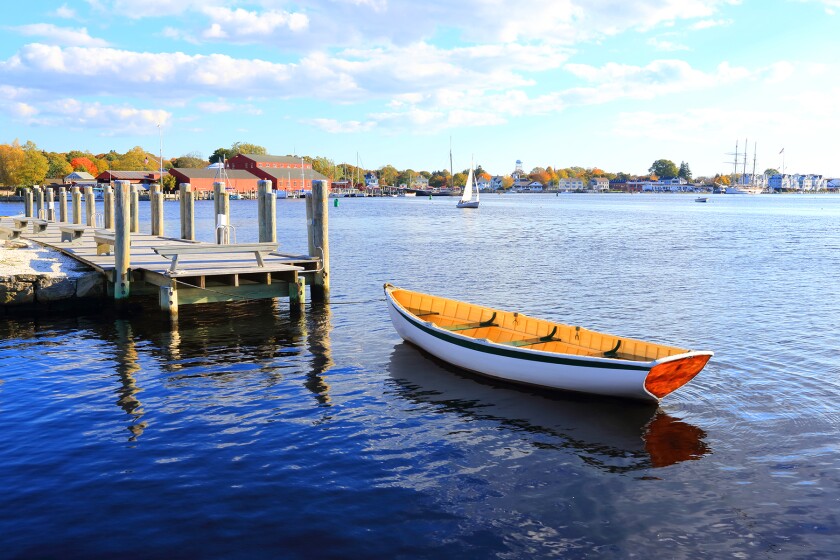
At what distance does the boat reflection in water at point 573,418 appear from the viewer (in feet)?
36.4

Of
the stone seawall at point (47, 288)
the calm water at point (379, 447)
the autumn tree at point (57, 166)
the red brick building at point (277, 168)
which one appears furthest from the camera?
the red brick building at point (277, 168)

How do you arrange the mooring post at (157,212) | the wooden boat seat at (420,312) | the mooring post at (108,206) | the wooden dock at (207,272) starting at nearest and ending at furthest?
the wooden boat seat at (420,312)
the wooden dock at (207,272)
the mooring post at (108,206)
the mooring post at (157,212)

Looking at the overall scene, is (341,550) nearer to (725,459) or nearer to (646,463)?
(646,463)

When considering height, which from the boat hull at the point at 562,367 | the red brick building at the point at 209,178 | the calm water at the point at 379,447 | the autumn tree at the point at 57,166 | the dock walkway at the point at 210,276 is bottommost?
the calm water at the point at 379,447

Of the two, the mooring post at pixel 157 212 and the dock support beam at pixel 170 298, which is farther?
the mooring post at pixel 157 212

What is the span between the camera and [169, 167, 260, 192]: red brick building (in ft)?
499

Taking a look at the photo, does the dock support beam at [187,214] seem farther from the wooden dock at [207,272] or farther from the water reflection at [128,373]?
the water reflection at [128,373]

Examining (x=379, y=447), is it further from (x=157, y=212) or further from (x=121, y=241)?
(x=157, y=212)

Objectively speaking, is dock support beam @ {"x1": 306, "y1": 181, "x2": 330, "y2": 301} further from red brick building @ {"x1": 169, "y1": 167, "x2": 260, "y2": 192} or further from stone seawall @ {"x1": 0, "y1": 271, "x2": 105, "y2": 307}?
red brick building @ {"x1": 169, "y1": 167, "x2": 260, "y2": 192}

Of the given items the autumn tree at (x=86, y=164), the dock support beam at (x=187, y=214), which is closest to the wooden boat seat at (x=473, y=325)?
the dock support beam at (x=187, y=214)

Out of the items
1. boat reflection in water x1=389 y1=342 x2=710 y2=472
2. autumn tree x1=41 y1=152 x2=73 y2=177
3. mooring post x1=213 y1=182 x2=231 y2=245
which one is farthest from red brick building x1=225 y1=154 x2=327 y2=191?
boat reflection in water x1=389 y1=342 x2=710 y2=472

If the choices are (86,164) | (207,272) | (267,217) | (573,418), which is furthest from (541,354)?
(86,164)

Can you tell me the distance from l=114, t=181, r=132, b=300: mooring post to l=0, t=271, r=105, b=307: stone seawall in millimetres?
1716

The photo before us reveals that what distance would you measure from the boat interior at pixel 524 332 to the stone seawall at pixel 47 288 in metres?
9.89
